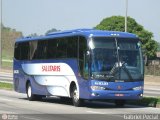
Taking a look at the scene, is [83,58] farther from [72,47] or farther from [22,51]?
[22,51]

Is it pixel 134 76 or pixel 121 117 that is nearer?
pixel 121 117

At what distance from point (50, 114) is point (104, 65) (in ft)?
13.1

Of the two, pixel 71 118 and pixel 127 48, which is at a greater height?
pixel 127 48

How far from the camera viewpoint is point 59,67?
26.1 m

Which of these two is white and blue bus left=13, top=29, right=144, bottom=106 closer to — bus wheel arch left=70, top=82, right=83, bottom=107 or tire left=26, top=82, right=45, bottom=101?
bus wheel arch left=70, top=82, right=83, bottom=107

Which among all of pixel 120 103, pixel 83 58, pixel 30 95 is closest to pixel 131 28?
pixel 30 95

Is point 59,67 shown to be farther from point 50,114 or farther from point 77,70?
point 50,114

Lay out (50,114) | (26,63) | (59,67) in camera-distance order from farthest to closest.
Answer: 1. (26,63)
2. (59,67)
3. (50,114)

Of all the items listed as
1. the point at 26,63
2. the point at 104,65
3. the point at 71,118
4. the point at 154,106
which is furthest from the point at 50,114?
the point at 26,63

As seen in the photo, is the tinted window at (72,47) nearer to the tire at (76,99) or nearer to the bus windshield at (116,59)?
the bus windshield at (116,59)

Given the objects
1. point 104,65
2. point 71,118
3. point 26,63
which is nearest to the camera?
point 71,118

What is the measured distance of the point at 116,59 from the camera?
2342 centimetres

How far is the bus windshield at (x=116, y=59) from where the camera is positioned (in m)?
23.2

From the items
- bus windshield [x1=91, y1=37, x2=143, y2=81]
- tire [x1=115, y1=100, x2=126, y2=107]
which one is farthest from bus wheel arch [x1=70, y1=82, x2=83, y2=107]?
tire [x1=115, y1=100, x2=126, y2=107]
